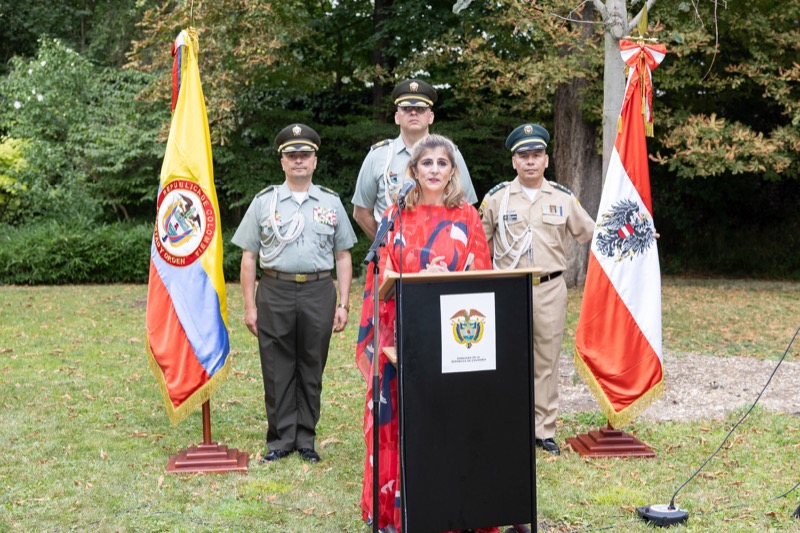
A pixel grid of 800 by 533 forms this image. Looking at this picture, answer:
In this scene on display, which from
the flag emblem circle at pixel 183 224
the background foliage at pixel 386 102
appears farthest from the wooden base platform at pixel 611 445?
the background foliage at pixel 386 102

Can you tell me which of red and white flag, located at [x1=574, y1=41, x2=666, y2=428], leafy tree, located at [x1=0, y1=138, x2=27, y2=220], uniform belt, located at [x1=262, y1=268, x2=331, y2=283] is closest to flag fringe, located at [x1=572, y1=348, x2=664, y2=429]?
red and white flag, located at [x1=574, y1=41, x2=666, y2=428]

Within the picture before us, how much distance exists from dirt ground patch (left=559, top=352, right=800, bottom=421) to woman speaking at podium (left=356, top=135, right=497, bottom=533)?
2892 mm

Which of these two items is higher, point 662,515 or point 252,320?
point 252,320

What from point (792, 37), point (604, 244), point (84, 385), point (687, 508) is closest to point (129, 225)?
point (84, 385)

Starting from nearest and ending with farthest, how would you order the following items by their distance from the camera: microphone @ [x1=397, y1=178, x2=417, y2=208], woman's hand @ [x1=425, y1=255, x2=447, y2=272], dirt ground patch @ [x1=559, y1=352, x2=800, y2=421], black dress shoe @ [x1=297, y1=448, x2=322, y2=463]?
microphone @ [x1=397, y1=178, x2=417, y2=208], woman's hand @ [x1=425, y1=255, x2=447, y2=272], black dress shoe @ [x1=297, y1=448, x2=322, y2=463], dirt ground patch @ [x1=559, y1=352, x2=800, y2=421]

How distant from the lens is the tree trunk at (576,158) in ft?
44.7

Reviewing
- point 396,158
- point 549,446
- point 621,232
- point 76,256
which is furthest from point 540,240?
point 76,256

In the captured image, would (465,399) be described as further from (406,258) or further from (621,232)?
(621,232)

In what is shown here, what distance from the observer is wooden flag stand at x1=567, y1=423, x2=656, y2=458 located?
520cm

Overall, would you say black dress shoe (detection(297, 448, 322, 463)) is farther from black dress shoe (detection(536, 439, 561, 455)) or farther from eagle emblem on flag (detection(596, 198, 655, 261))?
eagle emblem on flag (detection(596, 198, 655, 261))

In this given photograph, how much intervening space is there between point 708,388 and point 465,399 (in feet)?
14.2

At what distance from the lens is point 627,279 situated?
5.30 meters

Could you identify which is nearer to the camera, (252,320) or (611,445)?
(252,320)

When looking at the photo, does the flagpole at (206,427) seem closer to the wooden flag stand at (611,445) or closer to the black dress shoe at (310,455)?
the black dress shoe at (310,455)
